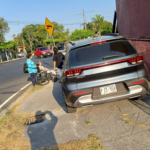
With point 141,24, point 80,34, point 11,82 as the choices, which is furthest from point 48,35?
point 141,24

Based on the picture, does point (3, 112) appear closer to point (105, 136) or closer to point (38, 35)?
point (105, 136)

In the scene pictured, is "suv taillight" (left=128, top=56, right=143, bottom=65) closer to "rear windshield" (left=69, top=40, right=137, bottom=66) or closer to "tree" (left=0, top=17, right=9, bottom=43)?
"rear windshield" (left=69, top=40, right=137, bottom=66)

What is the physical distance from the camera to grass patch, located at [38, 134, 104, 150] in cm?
275

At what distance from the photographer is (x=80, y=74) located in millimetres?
3336

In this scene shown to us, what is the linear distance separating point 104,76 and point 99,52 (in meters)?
0.56

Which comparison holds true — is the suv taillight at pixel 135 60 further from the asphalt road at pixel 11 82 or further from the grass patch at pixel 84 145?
the asphalt road at pixel 11 82

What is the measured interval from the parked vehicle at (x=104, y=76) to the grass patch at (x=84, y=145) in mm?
771

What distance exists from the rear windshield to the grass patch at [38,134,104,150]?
149cm

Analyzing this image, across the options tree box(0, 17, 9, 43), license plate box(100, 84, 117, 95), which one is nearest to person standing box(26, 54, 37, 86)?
license plate box(100, 84, 117, 95)

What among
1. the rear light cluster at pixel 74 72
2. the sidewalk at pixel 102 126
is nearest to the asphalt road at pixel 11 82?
the sidewalk at pixel 102 126

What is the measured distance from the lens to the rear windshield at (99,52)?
3.47 m

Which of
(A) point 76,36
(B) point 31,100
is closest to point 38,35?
(A) point 76,36

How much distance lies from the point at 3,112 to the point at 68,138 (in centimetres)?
301

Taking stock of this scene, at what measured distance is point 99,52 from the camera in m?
3.57
